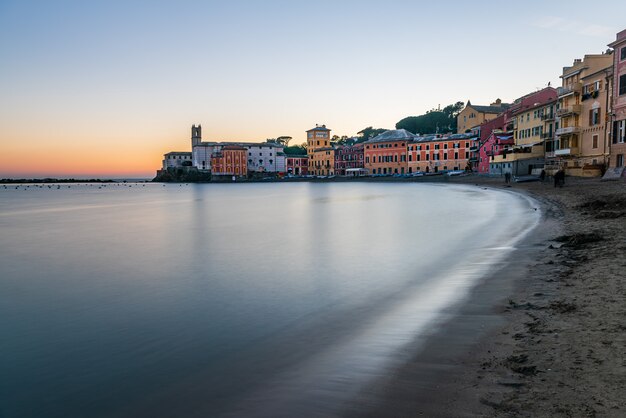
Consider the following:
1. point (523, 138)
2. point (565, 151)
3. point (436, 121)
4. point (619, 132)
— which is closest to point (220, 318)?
point (619, 132)

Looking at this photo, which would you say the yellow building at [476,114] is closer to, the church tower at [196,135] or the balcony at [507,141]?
the balcony at [507,141]

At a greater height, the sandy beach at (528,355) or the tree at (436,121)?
the tree at (436,121)

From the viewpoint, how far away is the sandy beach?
13.7ft

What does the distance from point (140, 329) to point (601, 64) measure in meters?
56.6

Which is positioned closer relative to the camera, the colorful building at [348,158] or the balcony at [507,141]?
the balcony at [507,141]

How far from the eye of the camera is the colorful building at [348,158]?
127750 mm

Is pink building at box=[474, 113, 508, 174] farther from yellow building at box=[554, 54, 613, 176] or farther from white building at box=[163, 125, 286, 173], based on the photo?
white building at box=[163, 125, 286, 173]

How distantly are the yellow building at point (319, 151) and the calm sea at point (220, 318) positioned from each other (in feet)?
397

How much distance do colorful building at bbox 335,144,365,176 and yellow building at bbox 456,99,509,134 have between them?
30317 millimetres

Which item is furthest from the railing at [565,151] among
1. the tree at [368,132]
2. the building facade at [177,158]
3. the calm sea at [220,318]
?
the building facade at [177,158]

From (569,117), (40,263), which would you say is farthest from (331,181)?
(40,263)

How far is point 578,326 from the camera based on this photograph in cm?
589

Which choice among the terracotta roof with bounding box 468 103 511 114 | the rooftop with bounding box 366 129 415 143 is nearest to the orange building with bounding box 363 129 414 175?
the rooftop with bounding box 366 129 415 143

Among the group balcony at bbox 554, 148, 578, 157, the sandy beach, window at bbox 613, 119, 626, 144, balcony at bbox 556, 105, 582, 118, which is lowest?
the sandy beach
